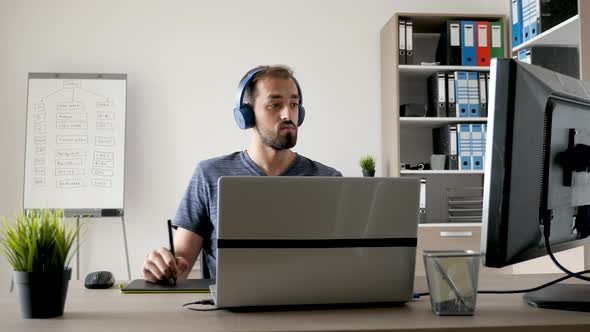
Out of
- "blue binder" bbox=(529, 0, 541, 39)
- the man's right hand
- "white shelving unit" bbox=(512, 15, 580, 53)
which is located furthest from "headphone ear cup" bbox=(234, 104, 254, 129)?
"blue binder" bbox=(529, 0, 541, 39)

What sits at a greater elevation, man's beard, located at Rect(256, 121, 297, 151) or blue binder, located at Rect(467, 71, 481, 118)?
blue binder, located at Rect(467, 71, 481, 118)

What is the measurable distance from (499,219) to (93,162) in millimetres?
2966

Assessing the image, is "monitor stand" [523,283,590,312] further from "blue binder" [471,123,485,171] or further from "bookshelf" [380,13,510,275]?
"blue binder" [471,123,485,171]

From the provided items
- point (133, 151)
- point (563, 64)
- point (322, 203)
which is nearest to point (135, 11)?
point (133, 151)

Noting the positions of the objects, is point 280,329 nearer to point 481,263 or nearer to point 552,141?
point 481,263

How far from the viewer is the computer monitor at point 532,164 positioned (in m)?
0.91

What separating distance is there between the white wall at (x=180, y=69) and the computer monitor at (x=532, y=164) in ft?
8.80

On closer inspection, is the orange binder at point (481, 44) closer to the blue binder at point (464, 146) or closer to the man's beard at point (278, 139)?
the blue binder at point (464, 146)

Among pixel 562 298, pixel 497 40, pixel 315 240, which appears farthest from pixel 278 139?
pixel 497 40

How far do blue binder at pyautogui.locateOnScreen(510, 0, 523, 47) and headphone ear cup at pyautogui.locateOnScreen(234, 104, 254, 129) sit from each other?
1.89 m

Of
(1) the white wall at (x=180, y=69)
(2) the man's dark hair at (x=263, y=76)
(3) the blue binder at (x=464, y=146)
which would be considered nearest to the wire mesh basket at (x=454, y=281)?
(2) the man's dark hair at (x=263, y=76)

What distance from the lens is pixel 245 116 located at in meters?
2.04

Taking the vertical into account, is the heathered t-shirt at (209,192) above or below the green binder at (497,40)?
below

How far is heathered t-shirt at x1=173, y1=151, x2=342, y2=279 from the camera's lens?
1858 millimetres
